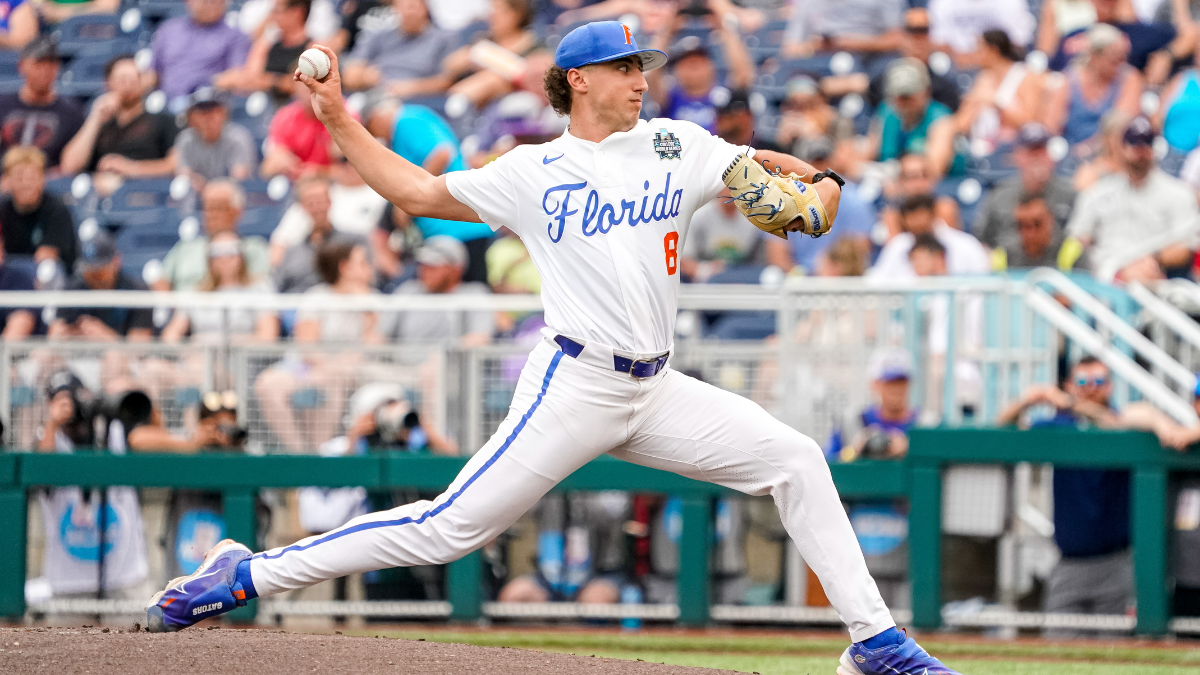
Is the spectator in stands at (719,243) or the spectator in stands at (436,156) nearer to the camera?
the spectator in stands at (719,243)

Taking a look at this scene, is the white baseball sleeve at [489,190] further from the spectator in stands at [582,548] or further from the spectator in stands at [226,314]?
the spectator in stands at [226,314]

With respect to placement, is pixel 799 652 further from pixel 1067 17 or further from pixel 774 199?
pixel 1067 17

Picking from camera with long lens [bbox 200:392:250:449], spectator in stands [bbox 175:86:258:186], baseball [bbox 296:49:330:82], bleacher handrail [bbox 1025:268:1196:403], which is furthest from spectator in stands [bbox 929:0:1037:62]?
baseball [bbox 296:49:330:82]

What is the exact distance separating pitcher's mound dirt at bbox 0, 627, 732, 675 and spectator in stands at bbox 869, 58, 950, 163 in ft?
20.4

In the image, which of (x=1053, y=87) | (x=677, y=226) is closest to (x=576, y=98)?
(x=677, y=226)

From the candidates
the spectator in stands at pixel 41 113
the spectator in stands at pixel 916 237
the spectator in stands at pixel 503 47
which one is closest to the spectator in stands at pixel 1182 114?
the spectator in stands at pixel 916 237

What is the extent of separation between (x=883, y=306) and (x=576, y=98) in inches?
124

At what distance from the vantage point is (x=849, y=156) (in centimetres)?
987

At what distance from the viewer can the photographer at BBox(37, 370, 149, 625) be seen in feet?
23.7

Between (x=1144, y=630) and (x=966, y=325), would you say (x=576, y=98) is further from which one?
(x=1144, y=630)

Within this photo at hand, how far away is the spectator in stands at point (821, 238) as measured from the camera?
29.1 ft

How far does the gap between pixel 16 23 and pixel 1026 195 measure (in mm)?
8709

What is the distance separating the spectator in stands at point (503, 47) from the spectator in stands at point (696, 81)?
42.3 inches

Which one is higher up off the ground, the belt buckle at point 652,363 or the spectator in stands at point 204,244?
the spectator in stands at point 204,244
